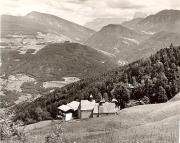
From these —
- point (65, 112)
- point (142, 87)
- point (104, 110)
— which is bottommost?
point (65, 112)

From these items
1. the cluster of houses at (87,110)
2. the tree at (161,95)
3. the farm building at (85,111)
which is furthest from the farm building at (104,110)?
the tree at (161,95)

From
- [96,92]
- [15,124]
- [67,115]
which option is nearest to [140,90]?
[96,92]

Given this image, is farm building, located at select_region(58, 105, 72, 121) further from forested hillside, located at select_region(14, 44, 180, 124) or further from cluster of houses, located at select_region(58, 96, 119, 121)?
forested hillside, located at select_region(14, 44, 180, 124)

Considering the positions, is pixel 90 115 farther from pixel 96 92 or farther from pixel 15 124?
pixel 15 124

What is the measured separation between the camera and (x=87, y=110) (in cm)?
12800

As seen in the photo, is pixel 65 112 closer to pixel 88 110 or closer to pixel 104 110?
pixel 88 110

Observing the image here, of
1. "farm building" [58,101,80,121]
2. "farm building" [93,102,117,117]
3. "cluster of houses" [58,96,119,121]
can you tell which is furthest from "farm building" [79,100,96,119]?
"farm building" [58,101,80,121]

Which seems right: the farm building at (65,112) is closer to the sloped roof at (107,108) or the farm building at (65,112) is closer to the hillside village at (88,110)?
the hillside village at (88,110)

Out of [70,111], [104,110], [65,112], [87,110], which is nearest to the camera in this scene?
[104,110]

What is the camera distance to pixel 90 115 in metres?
126

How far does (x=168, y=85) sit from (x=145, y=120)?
218 ft

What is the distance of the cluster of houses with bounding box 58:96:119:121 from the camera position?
123 m

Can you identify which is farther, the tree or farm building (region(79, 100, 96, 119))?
the tree

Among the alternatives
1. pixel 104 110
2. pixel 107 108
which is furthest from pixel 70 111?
pixel 107 108
